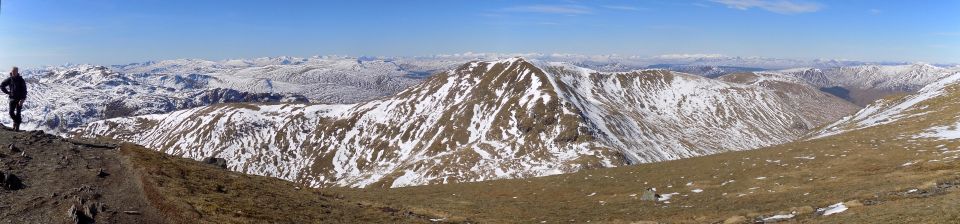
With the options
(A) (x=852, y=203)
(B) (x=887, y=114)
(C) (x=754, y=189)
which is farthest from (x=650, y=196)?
(B) (x=887, y=114)

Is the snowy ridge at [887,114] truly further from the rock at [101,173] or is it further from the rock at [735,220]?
the rock at [101,173]

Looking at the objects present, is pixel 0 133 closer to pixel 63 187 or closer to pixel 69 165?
pixel 69 165

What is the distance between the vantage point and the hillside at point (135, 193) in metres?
25.6

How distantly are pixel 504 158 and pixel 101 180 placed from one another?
475ft

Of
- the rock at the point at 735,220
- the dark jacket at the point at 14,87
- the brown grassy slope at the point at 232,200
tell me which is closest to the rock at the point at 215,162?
the brown grassy slope at the point at 232,200

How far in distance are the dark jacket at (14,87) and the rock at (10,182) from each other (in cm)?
1319

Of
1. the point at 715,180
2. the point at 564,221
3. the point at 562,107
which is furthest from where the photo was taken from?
the point at 562,107

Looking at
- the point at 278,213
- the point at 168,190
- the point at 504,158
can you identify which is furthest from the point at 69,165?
the point at 504,158

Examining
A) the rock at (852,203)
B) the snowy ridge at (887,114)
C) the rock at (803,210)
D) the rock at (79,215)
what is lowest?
the snowy ridge at (887,114)

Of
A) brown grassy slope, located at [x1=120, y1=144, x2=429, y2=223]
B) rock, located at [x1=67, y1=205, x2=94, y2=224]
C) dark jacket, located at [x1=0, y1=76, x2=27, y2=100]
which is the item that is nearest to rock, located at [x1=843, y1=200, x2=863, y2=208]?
brown grassy slope, located at [x1=120, y1=144, x2=429, y2=223]

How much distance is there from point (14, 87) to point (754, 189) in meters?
56.6

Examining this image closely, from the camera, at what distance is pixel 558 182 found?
209 feet

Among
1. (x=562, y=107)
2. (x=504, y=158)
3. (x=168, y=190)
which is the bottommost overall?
(x=504, y=158)

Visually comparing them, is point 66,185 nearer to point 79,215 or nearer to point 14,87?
point 79,215
